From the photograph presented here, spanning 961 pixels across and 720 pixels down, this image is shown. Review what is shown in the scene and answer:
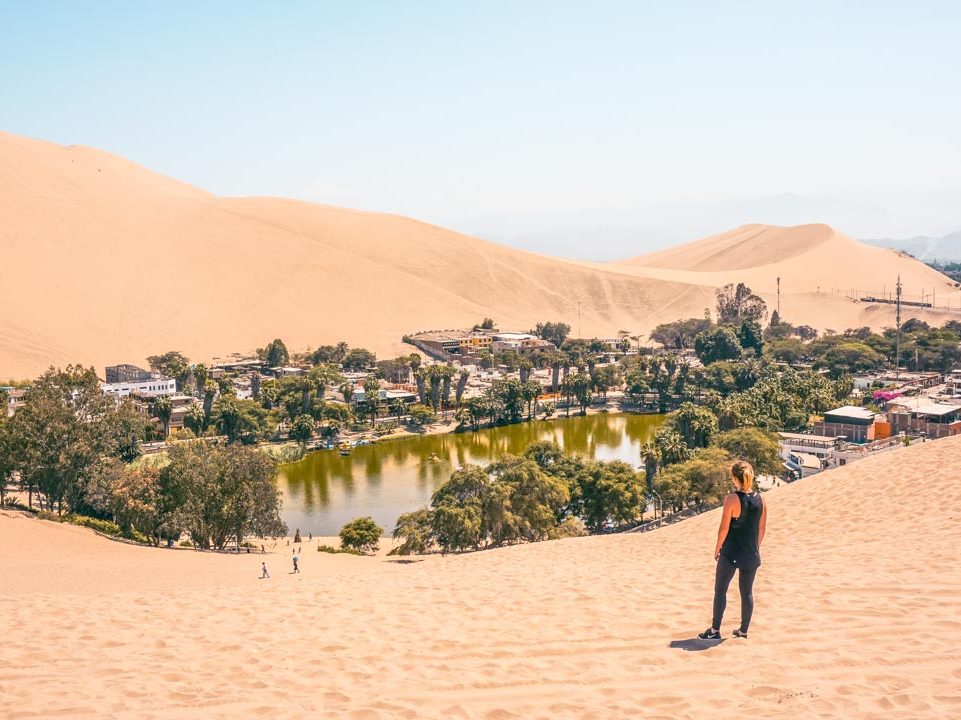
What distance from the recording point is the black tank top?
7.00 meters

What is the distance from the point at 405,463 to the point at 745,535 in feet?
126

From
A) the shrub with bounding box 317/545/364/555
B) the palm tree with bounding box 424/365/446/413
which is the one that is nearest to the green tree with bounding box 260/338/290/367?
the palm tree with bounding box 424/365/446/413

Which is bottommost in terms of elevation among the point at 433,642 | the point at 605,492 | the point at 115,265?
the point at 605,492

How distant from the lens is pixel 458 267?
120 m

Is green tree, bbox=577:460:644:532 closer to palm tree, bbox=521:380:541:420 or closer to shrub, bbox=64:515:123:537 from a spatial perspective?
shrub, bbox=64:515:123:537

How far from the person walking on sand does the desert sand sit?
68.2m

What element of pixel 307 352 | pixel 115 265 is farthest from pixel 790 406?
pixel 115 265

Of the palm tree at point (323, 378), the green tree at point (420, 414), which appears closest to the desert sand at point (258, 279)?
the palm tree at point (323, 378)

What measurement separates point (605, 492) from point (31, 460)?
18947mm

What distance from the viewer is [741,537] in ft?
23.2

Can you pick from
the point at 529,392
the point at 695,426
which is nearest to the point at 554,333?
the point at 529,392

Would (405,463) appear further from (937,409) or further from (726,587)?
(726,587)

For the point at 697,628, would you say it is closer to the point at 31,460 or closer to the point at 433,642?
the point at 433,642

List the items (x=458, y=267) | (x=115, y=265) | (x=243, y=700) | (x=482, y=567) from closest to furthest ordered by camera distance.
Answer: (x=243, y=700)
(x=482, y=567)
(x=115, y=265)
(x=458, y=267)
